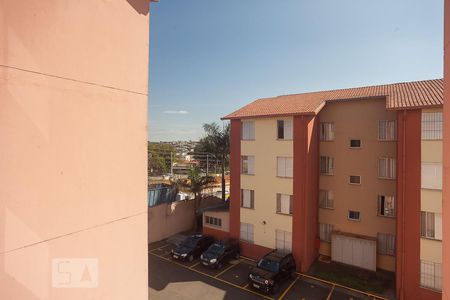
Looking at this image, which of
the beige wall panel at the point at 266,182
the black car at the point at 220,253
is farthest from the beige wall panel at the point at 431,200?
the black car at the point at 220,253

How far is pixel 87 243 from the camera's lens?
10.2 ft

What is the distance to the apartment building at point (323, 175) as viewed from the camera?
18719 millimetres

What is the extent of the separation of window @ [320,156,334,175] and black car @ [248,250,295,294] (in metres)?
6.70

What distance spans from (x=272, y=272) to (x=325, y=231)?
6724mm

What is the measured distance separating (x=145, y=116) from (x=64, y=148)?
1.22m

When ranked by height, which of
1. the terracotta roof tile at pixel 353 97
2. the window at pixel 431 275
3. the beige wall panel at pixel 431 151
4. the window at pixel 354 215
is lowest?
the window at pixel 431 275

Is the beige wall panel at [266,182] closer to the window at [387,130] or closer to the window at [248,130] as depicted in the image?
the window at [248,130]

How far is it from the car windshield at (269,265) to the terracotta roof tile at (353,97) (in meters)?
9.54

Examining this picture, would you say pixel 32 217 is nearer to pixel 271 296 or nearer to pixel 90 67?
pixel 90 67

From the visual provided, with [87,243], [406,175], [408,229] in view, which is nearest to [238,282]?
[408,229]

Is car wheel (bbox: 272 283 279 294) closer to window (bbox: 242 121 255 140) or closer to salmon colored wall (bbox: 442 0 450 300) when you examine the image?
window (bbox: 242 121 255 140)

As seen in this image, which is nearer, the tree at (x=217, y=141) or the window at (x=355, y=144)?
the window at (x=355, y=144)

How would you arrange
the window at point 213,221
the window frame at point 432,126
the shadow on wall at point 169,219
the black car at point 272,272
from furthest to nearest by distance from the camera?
the shadow on wall at point 169,219 → the window at point 213,221 → the black car at point 272,272 → the window frame at point 432,126

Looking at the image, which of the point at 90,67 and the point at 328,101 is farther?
the point at 328,101
